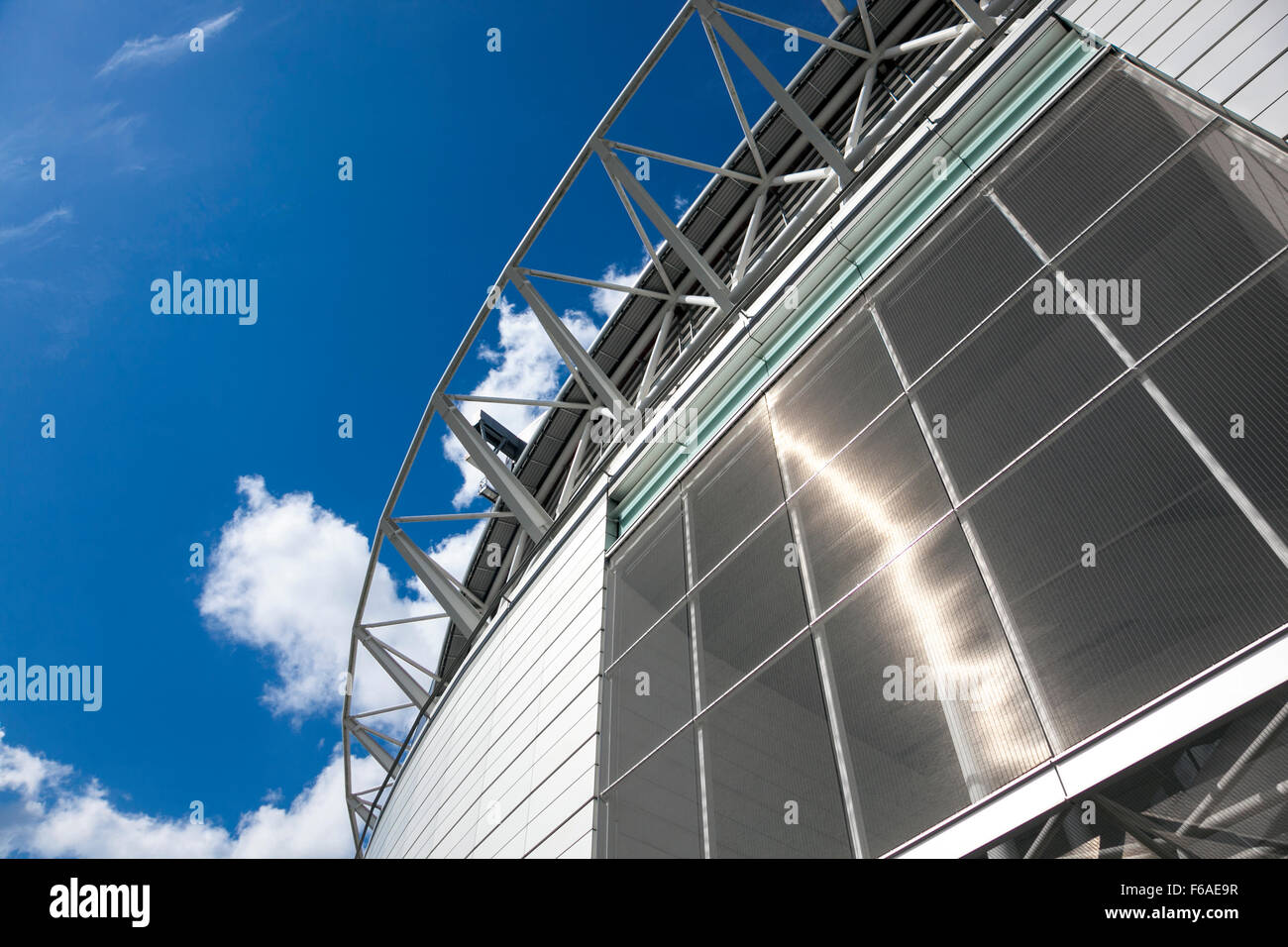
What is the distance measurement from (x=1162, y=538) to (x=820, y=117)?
A: 14619 mm

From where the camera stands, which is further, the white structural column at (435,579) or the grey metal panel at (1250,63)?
the white structural column at (435,579)

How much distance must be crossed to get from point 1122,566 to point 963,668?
128 centimetres

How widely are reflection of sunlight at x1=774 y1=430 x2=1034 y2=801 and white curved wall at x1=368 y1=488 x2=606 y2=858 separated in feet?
15.2

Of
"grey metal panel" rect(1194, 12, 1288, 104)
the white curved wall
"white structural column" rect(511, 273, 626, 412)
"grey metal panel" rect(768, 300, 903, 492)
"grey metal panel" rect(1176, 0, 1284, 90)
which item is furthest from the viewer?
"white structural column" rect(511, 273, 626, 412)

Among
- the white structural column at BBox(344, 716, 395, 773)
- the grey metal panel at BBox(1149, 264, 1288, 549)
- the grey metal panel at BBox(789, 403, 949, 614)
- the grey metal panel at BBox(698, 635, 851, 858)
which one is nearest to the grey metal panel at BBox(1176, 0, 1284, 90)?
the grey metal panel at BBox(1149, 264, 1288, 549)

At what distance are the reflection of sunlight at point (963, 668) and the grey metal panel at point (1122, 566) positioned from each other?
0.26m

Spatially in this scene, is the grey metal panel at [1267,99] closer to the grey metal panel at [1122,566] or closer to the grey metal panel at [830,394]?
the grey metal panel at [1122,566]

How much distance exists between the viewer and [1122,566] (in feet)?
17.3

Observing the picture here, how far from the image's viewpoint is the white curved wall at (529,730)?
33.8ft

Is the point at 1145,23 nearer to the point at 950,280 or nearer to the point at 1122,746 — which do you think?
the point at 950,280

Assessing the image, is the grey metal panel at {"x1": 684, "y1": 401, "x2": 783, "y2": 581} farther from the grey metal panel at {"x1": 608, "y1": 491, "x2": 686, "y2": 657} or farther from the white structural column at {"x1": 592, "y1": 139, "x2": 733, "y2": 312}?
the white structural column at {"x1": 592, "y1": 139, "x2": 733, "y2": 312}

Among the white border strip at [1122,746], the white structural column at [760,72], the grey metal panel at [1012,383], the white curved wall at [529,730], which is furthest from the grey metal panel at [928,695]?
the white structural column at [760,72]

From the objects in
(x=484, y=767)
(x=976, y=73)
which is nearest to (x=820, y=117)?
(x=976, y=73)

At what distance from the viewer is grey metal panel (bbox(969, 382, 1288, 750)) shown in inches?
186
